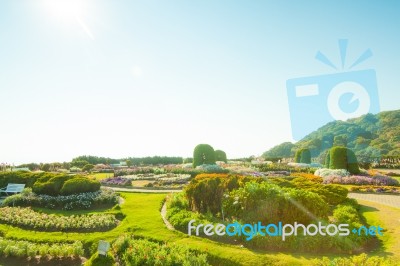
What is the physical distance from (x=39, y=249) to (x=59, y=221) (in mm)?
2781

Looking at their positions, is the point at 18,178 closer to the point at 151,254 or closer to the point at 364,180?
the point at 151,254

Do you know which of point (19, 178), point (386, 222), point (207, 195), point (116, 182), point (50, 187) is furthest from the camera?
point (116, 182)

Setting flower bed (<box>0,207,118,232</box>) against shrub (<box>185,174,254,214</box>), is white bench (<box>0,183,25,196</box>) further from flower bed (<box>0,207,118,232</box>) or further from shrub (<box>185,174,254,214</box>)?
shrub (<box>185,174,254,214</box>)

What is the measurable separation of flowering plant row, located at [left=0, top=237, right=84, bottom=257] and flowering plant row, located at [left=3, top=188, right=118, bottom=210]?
5.30 m

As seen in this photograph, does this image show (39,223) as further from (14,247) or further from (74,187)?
(74,187)

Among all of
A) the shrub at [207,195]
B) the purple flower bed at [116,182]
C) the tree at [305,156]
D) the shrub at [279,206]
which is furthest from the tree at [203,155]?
the shrub at [279,206]

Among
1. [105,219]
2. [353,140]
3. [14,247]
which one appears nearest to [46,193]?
A: [105,219]

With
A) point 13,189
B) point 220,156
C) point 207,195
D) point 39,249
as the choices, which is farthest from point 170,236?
point 220,156

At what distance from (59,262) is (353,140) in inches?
4292

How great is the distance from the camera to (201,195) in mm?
Answer: 13930

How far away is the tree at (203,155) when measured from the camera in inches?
1409

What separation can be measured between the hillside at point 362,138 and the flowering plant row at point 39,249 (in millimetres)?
67726

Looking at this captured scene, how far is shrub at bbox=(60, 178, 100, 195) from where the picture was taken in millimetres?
18156

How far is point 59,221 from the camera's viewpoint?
43.5 ft
